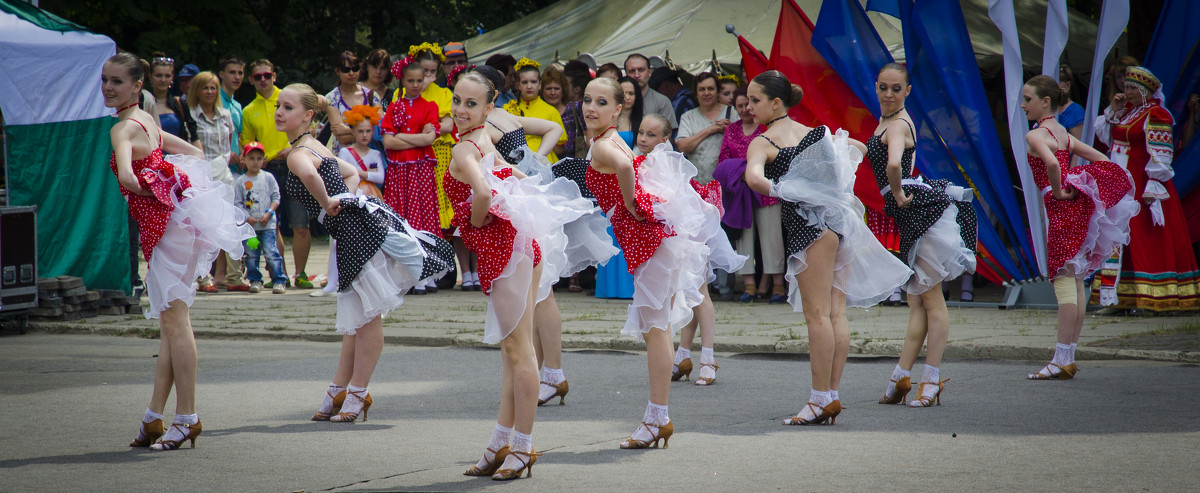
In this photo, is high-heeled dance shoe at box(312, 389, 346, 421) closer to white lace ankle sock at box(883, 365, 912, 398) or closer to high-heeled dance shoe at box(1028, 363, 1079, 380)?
white lace ankle sock at box(883, 365, 912, 398)

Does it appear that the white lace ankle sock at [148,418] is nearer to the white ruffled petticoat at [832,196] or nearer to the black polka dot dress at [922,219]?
the white ruffled petticoat at [832,196]

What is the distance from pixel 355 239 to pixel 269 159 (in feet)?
24.3

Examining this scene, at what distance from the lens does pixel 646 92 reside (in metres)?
12.5

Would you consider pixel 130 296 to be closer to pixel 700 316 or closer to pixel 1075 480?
pixel 700 316

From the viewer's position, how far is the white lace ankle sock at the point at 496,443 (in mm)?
5043

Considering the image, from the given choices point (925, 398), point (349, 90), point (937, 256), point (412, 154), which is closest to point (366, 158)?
point (412, 154)

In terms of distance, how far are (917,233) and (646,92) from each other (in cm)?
585

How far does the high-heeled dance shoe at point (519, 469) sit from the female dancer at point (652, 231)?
748 millimetres

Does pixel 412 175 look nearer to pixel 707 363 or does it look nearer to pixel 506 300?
pixel 707 363

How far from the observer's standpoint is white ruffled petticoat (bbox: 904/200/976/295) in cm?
692

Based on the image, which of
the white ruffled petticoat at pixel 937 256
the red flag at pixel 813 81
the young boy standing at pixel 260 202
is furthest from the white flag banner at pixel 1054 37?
the young boy standing at pixel 260 202

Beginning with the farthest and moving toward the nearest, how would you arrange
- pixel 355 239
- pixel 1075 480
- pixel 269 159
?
pixel 269 159, pixel 355 239, pixel 1075 480

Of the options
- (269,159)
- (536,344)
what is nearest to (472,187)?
(536,344)

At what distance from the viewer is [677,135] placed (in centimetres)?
1241
